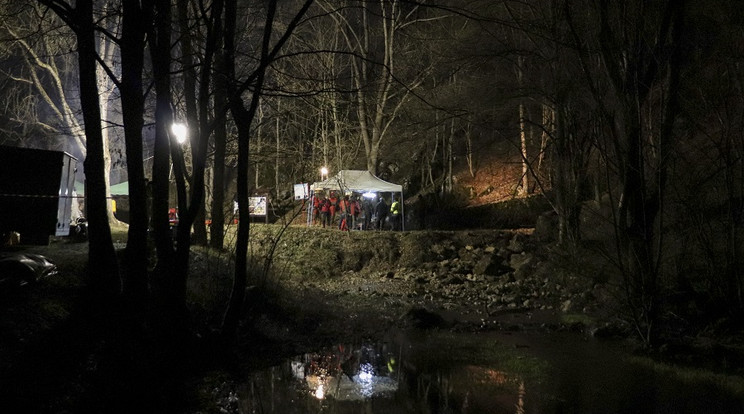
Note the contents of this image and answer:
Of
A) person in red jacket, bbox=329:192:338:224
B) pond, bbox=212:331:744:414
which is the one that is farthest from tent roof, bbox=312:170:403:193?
pond, bbox=212:331:744:414

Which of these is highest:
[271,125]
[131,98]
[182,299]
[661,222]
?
[271,125]

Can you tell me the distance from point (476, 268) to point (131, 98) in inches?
636

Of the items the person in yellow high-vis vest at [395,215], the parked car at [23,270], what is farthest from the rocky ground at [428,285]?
the parked car at [23,270]

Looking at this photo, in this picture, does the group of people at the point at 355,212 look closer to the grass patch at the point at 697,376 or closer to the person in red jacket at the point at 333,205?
the person in red jacket at the point at 333,205

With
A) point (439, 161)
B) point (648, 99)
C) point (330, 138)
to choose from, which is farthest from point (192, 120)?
point (439, 161)

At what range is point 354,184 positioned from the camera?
28.9 metres

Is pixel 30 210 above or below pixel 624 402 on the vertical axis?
above

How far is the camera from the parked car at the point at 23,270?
350 inches

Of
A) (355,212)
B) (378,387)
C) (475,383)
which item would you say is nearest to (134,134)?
(378,387)

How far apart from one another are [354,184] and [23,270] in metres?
20.4

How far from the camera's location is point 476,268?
22266 millimetres

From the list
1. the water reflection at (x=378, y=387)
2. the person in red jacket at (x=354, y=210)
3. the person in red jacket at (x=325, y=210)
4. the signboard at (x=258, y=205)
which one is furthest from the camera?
the signboard at (x=258, y=205)

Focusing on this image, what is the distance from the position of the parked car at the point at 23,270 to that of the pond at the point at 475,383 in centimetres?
379

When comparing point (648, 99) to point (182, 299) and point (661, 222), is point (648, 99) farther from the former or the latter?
point (182, 299)
